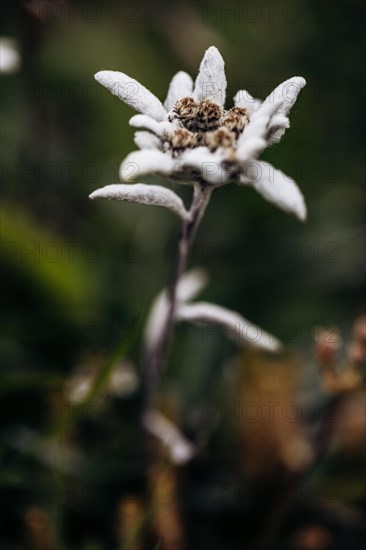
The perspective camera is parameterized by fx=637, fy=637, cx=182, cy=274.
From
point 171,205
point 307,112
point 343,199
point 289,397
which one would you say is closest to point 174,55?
point 307,112

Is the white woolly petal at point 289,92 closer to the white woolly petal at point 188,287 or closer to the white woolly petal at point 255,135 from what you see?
the white woolly petal at point 255,135

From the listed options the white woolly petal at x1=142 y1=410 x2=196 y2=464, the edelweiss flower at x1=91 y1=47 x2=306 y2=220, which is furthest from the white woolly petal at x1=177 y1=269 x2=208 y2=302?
the edelweiss flower at x1=91 y1=47 x2=306 y2=220

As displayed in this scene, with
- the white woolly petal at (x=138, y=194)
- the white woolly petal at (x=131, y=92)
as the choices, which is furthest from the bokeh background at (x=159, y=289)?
the white woolly petal at (x=131, y=92)

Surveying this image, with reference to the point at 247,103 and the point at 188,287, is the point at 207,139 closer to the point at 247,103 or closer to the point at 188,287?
the point at 247,103

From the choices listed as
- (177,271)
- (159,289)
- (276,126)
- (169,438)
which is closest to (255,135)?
(276,126)

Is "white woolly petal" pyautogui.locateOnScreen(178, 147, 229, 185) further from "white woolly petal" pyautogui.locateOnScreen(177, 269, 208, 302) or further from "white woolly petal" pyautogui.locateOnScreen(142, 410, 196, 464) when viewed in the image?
"white woolly petal" pyautogui.locateOnScreen(142, 410, 196, 464)

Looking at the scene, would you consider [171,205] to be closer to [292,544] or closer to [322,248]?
[292,544]
